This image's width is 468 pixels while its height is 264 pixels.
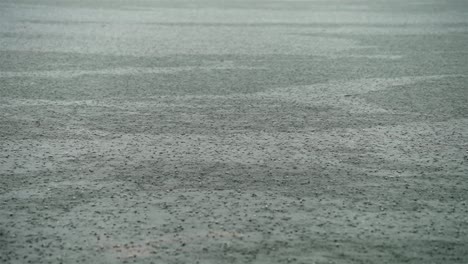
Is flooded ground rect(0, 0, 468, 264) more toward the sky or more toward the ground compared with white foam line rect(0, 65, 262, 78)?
more toward the ground

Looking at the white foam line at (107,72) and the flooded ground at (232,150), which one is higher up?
the white foam line at (107,72)

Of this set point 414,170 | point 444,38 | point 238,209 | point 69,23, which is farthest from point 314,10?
point 238,209

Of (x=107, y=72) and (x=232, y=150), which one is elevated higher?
(x=107, y=72)

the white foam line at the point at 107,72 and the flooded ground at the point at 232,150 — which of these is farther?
the white foam line at the point at 107,72

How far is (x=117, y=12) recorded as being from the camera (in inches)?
560

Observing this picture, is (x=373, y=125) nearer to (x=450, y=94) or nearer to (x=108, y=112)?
(x=450, y=94)

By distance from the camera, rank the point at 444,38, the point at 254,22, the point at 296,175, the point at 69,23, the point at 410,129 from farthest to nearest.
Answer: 1. the point at 254,22
2. the point at 69,23
3. the point at 444,38
4. the point at 410,129
5. the point at 296,175

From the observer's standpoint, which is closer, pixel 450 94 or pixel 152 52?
pixel 450 94

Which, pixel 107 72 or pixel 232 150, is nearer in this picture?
pixel 232 150

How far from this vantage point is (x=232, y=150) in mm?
4828

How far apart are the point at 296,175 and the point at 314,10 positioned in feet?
37.9

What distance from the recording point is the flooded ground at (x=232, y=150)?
3268 mm

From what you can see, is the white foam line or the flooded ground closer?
the flooded ground

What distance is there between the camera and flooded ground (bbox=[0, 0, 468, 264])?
10.7 feet
